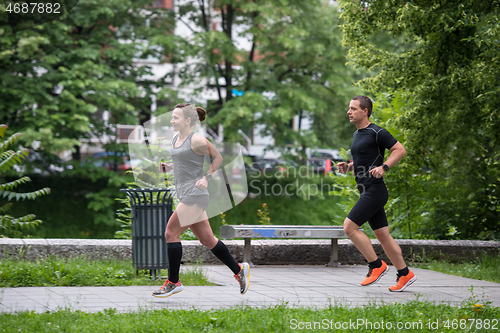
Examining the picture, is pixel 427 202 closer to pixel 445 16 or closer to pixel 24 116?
pixel 445 16

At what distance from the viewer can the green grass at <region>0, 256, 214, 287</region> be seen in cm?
608

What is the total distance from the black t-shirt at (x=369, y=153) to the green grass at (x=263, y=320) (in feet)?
5.27

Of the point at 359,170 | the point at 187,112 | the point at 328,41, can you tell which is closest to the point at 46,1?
the point at 187,112

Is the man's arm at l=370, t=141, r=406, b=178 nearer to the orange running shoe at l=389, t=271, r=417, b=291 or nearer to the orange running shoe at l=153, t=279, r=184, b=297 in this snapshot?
the orange running shoe at l=389, t=271, r=417, b=291

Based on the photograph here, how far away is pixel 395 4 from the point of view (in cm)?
875

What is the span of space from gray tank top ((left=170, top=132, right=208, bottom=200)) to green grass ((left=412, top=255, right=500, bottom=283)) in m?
4.02

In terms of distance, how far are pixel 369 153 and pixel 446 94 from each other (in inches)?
132

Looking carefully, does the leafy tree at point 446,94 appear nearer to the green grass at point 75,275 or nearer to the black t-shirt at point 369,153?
the black t-shirt at point 369,153

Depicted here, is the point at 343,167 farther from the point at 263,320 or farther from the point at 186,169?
the point at 263,320

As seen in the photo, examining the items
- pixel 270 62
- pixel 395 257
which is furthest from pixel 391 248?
pixel 270 62

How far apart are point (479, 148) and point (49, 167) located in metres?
16.0

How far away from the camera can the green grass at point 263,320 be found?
408cm

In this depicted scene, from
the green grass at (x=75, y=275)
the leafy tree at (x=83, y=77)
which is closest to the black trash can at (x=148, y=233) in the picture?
the green grass at (x=75, y=275)

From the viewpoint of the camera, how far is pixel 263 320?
14.1ft
